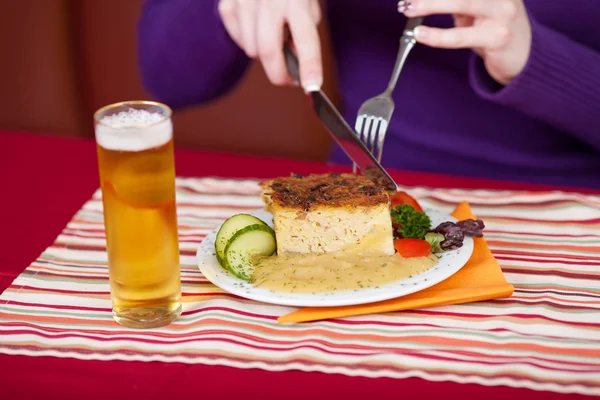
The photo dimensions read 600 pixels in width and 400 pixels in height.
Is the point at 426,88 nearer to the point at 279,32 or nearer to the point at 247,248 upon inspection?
the point at 279,32

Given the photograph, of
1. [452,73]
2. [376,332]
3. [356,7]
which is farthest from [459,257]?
[356,7]

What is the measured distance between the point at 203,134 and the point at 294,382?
248cm

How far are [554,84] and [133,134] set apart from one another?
1.15 metres

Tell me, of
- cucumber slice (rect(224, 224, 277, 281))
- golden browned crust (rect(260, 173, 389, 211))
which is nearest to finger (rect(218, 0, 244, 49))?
golden browned crust (rect(260, 173, 389, 211))

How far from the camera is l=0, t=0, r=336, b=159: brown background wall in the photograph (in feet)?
10.8

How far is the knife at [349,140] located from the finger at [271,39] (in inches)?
7.9

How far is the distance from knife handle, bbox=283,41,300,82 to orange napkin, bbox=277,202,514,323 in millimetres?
574

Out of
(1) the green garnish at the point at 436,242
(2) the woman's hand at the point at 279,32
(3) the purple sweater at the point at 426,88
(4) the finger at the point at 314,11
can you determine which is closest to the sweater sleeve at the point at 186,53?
(3) the purple sweater at the point at 426,88

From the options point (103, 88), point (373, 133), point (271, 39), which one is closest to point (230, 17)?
point (271, 39)

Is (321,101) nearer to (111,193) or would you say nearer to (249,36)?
(249,36)

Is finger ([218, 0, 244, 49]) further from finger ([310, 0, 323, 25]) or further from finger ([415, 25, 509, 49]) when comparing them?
finger ([415, 25, 509, 49])

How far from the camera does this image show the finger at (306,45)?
4.99 ft

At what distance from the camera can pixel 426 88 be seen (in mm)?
2221

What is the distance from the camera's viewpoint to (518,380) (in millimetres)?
1080
